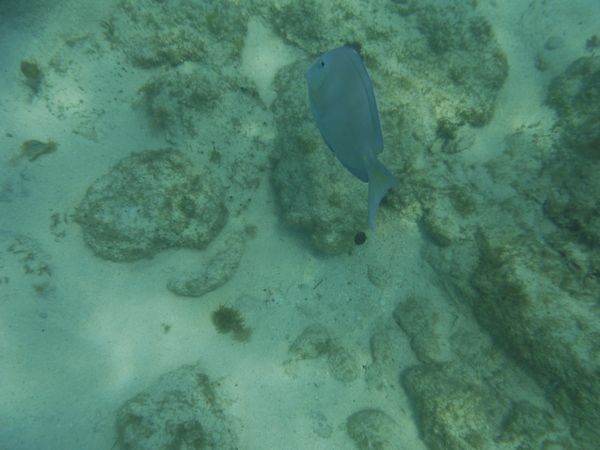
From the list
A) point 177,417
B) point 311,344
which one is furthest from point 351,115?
point 177,417

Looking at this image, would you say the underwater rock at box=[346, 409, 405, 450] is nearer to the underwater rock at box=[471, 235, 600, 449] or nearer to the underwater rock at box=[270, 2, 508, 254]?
the underwater rock at box=[471, 235, 600, 449]

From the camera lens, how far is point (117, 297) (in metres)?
4.14

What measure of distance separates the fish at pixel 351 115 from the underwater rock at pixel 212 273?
2792 mm

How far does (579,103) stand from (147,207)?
5789mm

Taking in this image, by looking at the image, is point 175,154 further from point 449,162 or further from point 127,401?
point 449,162

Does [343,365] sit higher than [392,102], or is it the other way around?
[392,102]

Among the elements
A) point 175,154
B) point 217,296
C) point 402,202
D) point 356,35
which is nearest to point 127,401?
point 217,296

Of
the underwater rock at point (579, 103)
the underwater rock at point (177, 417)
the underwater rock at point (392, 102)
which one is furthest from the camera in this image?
the underwater rock at point (579, 103)

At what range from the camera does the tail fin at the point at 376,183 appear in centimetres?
188

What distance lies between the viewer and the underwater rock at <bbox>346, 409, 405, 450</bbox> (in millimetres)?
3791

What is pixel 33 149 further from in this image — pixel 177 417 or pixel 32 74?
pixel 177 417

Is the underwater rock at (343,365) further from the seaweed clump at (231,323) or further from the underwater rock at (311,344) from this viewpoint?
the seaweed clump at (231,323)

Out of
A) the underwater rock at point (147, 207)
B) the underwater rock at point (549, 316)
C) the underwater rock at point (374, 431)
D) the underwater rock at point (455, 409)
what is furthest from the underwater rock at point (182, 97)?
the underwater rock at point (455, 409)

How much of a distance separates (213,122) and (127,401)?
3423 mm
